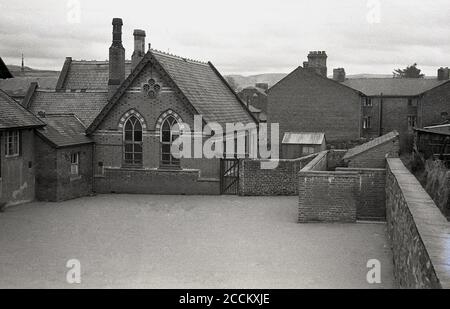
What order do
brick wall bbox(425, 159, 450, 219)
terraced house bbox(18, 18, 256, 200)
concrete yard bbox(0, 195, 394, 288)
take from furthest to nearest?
terraced house bbox(18, 18, 256, 200), brick wall bbox(425, 159, 450, 219), concrete yard bbox(0, 195, 394, 288)

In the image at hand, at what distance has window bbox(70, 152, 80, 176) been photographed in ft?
88.5

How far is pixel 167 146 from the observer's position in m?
28.3

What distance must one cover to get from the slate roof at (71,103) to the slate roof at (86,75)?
805 centimetres

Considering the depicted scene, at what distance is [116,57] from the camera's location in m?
31.7

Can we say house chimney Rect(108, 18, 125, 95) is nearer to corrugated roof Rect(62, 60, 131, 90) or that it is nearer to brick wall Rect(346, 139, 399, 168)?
corrugated roof Rect(62, 60, 131, 90)

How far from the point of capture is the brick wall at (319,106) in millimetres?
53438

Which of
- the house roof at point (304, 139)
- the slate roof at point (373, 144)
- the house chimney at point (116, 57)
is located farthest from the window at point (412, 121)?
the house chimney at point (116, 57)

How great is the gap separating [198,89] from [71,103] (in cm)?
799

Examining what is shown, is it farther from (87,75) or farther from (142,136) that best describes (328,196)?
(87,75)

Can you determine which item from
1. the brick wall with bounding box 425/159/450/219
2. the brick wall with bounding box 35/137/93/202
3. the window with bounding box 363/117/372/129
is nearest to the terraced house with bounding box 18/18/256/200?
the brick wall with bounding box 35/137/93/202

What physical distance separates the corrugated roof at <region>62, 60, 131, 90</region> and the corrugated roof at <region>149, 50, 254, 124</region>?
9.88 metres

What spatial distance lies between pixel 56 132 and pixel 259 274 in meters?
16.6

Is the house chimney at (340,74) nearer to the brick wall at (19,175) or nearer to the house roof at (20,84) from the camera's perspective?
the house roof at (20,84)

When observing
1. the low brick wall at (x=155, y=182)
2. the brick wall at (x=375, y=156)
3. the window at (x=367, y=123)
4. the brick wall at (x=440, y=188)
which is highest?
the window at (x=367, y=123)
